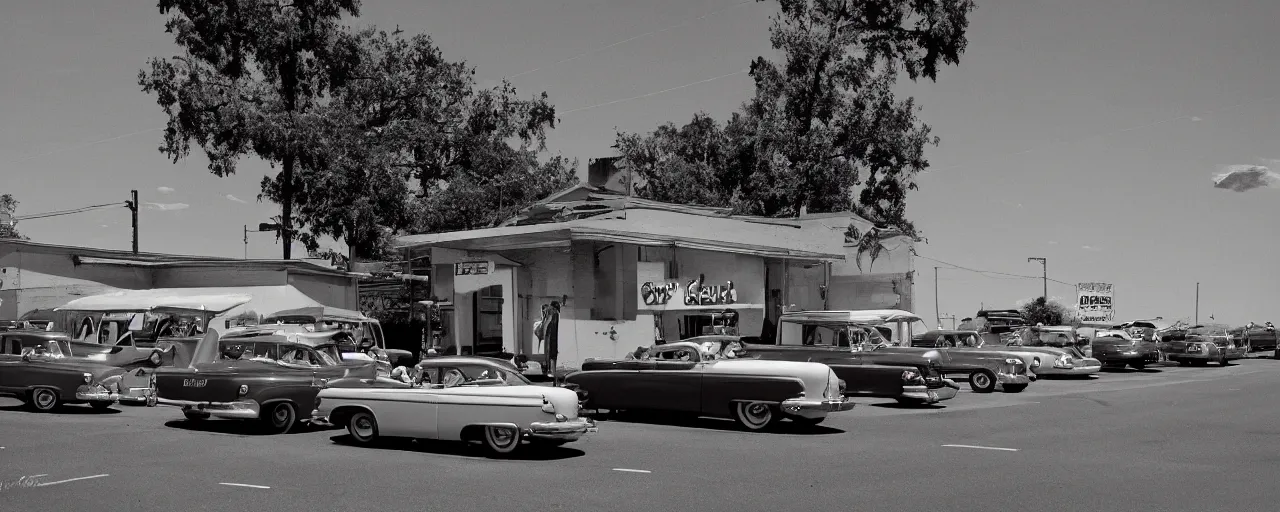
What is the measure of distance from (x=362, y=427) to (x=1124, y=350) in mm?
26567

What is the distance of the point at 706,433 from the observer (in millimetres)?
15781

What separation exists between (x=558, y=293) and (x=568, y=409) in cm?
1783

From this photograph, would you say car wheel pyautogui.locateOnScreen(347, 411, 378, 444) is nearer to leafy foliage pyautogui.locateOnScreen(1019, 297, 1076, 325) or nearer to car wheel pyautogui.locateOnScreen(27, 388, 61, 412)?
car wheel pyautogui.locateOnScreen(27, 388, 61, 412)

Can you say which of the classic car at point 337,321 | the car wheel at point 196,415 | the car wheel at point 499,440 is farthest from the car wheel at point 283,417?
the classic car at point 337,321

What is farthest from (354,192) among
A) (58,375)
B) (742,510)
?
(742,510)

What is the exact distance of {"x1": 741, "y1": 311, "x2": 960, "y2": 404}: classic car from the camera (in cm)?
1959

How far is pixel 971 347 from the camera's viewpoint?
26.8m

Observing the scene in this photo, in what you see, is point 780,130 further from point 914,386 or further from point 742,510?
point 742,510

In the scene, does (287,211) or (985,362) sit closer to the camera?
(985,362)

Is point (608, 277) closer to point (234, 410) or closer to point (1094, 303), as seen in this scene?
point (234, 410)

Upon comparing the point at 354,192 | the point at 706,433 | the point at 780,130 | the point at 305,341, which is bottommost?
the point at 706,433

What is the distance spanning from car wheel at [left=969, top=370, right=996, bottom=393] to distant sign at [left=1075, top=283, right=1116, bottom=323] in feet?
120

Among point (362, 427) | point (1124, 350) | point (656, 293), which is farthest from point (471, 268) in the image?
point (1124, 350)

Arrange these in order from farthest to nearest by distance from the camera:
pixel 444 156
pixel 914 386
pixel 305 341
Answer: pixel 444 156 → pixel 914 386 → pixel 305 341
